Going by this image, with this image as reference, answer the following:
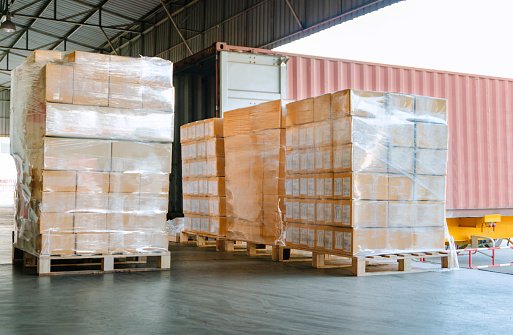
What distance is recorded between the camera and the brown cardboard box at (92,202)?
5676 mm

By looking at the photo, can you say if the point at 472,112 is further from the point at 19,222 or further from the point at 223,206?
the point at 19,222

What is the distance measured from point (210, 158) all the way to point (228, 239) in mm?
1095

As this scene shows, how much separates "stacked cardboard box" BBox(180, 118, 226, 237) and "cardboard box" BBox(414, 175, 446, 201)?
2.70 meters

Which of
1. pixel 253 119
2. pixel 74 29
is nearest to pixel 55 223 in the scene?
pixel 253 119

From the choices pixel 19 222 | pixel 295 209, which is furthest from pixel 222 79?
pixel 19 222

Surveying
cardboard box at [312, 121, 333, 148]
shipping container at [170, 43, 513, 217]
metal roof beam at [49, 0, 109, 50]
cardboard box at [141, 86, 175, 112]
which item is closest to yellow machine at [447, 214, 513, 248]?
shipping container at [170, 43, 513, 217]

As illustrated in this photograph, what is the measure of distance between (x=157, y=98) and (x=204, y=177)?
2482mm

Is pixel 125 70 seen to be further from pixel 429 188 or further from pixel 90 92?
pixel 429 188

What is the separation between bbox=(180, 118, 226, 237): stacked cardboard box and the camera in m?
8.02

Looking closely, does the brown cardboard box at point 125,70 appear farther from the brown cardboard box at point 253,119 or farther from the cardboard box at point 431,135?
the cardboard box at point 431,135

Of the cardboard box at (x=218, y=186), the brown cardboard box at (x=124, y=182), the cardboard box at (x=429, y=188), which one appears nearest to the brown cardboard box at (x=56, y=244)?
the brown cardboard box at (x=124, y=182)

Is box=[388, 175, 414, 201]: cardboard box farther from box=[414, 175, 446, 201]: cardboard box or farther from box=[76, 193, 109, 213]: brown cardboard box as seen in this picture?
box=[76, 193, 109, 213]: brown cardboard box

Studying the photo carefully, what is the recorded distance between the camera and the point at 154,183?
5969 mm

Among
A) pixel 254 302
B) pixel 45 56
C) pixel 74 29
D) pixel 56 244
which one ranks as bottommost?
pixel 254 302
